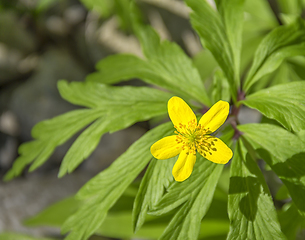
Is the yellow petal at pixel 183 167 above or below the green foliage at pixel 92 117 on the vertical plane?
below

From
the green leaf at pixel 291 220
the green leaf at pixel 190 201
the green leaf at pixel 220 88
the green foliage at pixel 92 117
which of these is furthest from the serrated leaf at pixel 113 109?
A: the green leaf at pixel 291 220

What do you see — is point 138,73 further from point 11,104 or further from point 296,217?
point 11,104

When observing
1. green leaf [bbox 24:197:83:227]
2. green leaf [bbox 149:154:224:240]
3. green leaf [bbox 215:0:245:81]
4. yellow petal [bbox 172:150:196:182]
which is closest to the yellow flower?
A: yellow petal [bbox 172:150:196:182]

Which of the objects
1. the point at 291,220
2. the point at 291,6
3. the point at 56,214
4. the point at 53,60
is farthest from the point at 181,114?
the point at 53,60

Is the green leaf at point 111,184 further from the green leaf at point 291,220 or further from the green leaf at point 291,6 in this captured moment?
the green leaf at point 291,6

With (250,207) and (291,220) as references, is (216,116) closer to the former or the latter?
(250,207)

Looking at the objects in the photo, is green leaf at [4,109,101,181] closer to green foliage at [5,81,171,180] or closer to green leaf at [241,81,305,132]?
green foliage at [5,81,171,180]

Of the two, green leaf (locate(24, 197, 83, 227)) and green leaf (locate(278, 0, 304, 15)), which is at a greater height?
green leaf (locate(278, 0, 304, 15))
